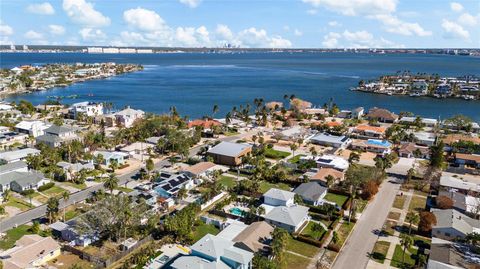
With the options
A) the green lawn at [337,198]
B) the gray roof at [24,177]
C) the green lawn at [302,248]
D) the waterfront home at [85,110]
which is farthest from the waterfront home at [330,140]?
the waterfront home at [85,110]

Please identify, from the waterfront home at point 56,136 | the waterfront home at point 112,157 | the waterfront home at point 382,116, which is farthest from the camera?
the waterfront home at point 382,116

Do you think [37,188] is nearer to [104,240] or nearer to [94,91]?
[104,240]

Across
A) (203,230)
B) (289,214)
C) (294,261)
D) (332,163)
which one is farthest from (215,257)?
(332,163)

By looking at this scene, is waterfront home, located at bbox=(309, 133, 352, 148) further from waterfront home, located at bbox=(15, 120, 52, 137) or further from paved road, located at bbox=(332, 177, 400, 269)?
waterfront home, located at bbox=(15, 120, 52, 137)

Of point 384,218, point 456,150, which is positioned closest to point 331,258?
point 384,218

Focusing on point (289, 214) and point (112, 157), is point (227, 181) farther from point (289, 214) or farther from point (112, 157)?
point (112, 157)

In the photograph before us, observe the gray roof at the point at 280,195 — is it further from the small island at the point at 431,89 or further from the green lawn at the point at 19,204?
the small island at the point at 431,89
